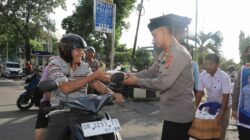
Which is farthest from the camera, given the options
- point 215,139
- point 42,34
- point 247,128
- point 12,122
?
point 42,34

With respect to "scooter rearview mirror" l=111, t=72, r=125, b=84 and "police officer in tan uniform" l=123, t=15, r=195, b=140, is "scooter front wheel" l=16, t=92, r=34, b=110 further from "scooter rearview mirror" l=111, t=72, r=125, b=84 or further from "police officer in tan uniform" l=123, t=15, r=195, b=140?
"police officer in tan uniform" l=123, t=15, r=195, b=140

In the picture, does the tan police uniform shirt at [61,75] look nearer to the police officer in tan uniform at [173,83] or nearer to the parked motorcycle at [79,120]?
the parked motorcycle at [79,120]

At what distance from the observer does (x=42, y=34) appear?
44531 millimetres

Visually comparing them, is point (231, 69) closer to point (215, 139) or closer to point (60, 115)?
point (215, 139)

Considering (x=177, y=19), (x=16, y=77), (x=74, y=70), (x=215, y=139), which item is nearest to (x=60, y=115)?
(x=74, y=70)

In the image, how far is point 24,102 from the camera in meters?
11.4

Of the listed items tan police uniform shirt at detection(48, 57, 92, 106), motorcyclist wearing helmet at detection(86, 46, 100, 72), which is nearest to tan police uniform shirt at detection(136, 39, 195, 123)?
tan police uniform shirt at detection(48, 57, 92, 106)

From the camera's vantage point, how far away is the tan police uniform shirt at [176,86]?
341cm

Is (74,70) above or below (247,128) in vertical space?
above

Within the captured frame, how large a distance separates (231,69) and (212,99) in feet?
46.7

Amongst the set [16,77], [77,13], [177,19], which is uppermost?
[77,13]

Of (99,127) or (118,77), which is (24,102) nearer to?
(118,77)

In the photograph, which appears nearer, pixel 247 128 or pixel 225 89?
pixel 247 128

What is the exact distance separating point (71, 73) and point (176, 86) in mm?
1121
